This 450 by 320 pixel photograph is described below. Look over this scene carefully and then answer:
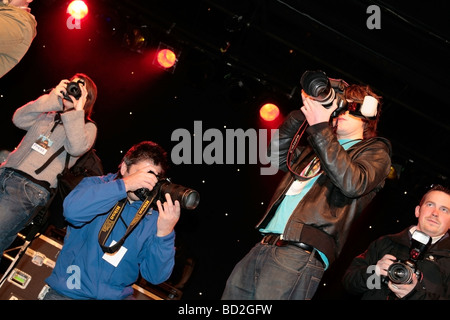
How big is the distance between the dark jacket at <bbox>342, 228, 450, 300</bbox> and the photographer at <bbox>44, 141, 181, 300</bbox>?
37.7 inches

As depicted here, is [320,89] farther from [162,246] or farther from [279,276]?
[162,246]

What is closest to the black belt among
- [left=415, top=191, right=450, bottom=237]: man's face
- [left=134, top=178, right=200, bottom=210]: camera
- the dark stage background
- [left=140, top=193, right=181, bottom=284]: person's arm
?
[left=134, top=178, right=200, bottom=210]: camera

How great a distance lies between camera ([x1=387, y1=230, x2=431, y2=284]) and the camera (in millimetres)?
2191

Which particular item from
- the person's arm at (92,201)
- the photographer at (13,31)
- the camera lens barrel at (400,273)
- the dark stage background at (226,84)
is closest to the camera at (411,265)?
the camera lens barrel at (400,273)

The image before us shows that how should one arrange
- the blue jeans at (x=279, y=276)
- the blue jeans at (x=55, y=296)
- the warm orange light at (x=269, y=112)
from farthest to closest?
the warm orange light at (x=269, y=112) < the blue jeans at (x=55, y=296) < the blue jeans at (x=279, y=276)

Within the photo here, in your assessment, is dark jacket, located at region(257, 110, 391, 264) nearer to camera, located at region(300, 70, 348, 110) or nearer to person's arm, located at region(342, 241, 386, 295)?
camera, located at region(300, 70, 348, 110)

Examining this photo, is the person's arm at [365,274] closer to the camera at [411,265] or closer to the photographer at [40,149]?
the camera at [411,265]

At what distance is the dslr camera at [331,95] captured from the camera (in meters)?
1.92

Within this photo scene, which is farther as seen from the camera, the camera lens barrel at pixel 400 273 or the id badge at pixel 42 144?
the id badge at pixel 42 144

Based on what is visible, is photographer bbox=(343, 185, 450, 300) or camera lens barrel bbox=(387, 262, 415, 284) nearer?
camera lens barrel bbox=(387, 262, 415, 284)

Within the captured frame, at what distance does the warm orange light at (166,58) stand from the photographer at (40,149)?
1.99 meters

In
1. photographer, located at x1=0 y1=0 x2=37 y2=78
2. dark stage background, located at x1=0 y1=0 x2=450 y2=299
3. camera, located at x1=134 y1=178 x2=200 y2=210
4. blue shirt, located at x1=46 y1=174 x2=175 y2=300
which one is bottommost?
blue shirt, located at x1=46 y1=174 x2=175 y2=300
